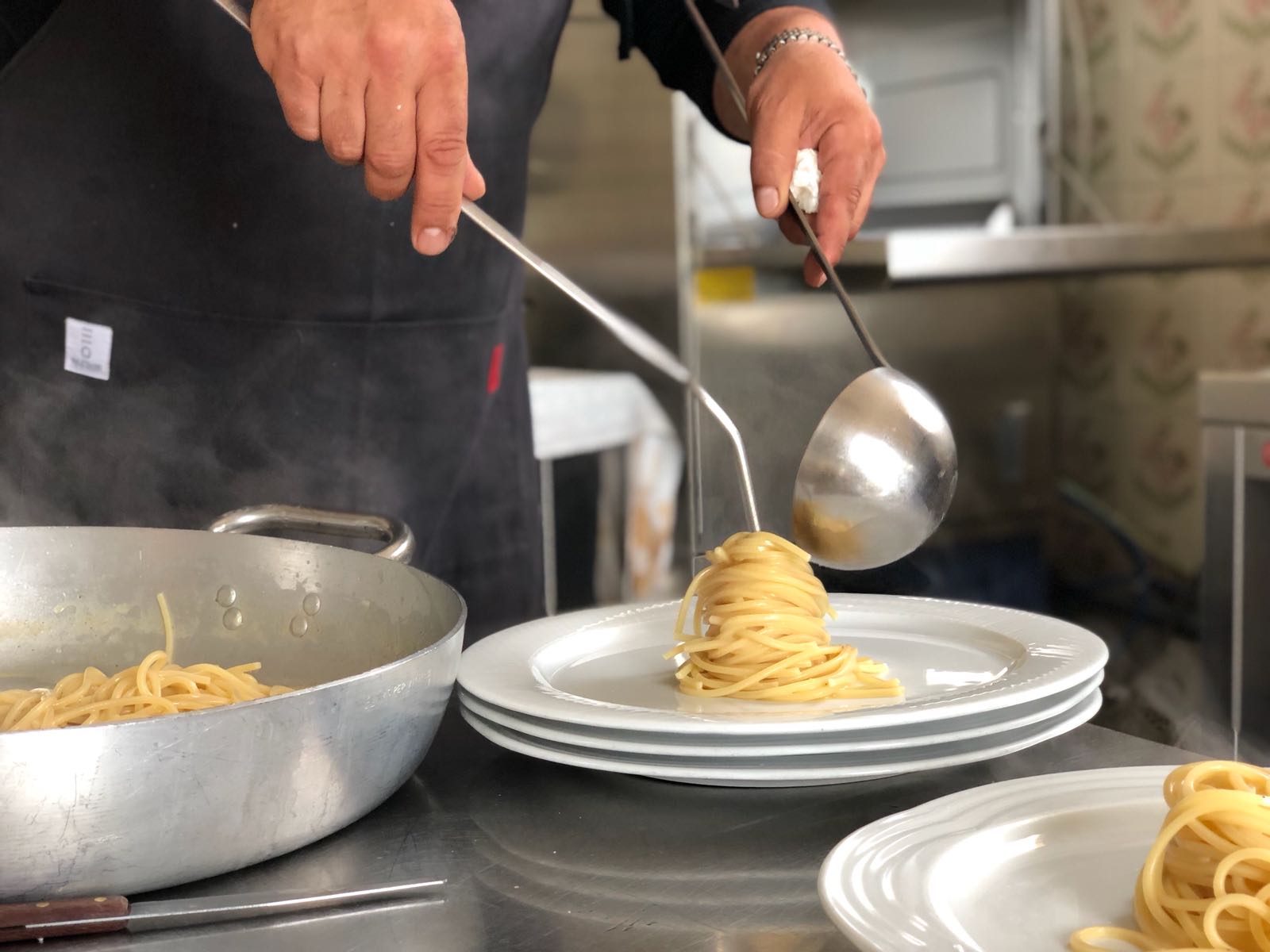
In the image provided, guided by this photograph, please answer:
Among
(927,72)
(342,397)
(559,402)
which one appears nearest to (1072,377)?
(927,72)

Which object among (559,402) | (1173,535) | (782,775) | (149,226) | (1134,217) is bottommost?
(1173,535)

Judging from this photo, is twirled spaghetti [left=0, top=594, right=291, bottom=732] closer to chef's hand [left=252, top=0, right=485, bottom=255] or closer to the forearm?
chef's hand [left=252, top=0, right=485, bottom=255]

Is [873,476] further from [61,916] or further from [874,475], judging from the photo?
[61,916]

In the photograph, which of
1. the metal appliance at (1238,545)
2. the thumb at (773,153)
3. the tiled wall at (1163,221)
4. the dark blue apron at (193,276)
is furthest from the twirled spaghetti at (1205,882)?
the tiled wall at (1163,221)

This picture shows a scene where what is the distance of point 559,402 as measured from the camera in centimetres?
263

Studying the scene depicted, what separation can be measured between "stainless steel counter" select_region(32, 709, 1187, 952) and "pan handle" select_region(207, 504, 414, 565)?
13cm

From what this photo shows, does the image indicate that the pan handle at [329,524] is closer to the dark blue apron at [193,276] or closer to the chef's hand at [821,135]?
the dark blue apron at [193,276]

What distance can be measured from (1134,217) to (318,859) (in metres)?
3.31

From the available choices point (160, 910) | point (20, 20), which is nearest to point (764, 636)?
point (160, 910)

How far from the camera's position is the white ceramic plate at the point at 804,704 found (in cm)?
68

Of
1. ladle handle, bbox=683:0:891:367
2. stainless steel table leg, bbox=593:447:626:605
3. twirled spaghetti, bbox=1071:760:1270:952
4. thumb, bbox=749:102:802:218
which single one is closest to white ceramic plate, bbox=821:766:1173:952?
twirled spaghetti, bbox=1071:760:1270:952

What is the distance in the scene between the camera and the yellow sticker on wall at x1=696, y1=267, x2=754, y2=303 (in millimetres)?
2846

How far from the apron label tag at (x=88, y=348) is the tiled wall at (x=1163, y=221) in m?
2.70

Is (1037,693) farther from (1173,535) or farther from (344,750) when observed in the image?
(1173,535)
